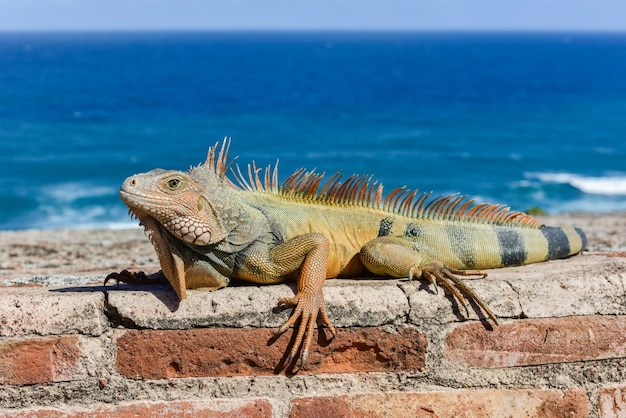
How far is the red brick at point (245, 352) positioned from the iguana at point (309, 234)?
2.8 inches

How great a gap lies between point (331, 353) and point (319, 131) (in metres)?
41.7

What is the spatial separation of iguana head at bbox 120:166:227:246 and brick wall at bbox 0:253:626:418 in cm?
25

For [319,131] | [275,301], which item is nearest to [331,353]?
[275,301]

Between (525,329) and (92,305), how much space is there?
1.52 m

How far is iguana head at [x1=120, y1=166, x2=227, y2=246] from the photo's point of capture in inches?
110

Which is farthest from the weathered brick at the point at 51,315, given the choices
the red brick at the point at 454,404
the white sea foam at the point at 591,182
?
the white sea foam at the point at 591,182

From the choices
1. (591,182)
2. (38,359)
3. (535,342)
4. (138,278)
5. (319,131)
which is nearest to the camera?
(38,359)

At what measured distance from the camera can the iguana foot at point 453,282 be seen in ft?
8.86

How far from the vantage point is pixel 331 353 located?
2.65 metres

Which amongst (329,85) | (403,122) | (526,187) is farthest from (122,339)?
(329,85)

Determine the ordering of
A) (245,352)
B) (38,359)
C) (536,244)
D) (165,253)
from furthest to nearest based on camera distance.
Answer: (536,244) → (165,253) → (245,352) → (38,359)

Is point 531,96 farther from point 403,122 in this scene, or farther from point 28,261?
point 28,261

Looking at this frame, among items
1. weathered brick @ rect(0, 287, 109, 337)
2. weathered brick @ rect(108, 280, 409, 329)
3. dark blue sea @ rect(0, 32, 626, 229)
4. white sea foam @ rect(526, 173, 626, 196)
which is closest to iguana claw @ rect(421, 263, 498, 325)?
weathered brick @ rect(108, 280, 409, 329)

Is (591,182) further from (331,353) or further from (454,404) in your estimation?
(331,353)
